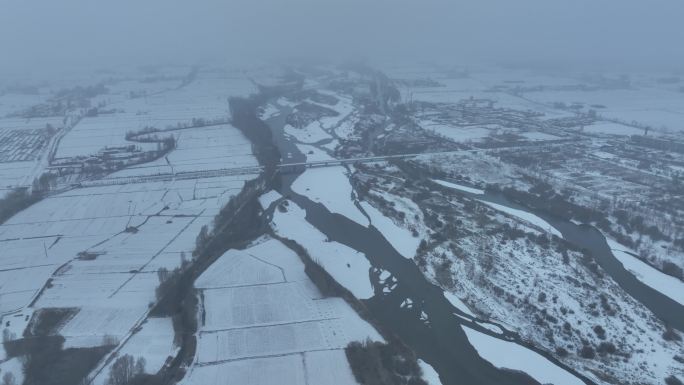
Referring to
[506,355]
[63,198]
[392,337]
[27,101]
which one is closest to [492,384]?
[506,355]

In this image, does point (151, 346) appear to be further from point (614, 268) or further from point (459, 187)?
point (459, 187)

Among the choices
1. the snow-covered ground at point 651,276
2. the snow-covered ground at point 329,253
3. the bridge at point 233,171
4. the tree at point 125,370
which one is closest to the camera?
the tree at point 125,370

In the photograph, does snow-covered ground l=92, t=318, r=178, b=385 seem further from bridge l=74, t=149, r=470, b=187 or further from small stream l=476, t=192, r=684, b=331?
small stream l=476, t=192, r=684, b=331

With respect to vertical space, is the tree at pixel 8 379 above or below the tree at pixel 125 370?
below

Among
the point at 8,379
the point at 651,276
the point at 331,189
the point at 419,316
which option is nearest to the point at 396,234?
the point at 419,316

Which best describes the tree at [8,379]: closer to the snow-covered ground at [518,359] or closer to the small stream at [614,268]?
the snow-covered ground at [518,359]

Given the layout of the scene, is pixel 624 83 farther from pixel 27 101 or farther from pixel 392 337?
pixel 27 101

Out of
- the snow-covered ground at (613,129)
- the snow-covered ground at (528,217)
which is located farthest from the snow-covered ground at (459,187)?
the snow-covered ground at (613,129)
